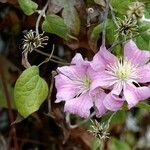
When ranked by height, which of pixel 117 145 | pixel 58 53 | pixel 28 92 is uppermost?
pixel 28 92

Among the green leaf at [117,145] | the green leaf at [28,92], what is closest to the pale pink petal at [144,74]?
the green leaf at [28,92]

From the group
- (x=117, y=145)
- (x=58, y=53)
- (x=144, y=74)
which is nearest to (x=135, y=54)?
(x=144, y=74)

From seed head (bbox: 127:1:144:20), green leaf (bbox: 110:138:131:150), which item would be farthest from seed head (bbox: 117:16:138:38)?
green leaf (bbox: 110:138:131:150)

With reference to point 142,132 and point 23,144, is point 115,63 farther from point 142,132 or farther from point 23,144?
point 142,132

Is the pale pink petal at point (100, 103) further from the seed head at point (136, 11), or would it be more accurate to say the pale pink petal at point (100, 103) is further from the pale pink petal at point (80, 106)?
the seed head at point (136, 11)

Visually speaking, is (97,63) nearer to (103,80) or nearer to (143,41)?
(103,80)

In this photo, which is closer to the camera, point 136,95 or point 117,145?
point 136,95

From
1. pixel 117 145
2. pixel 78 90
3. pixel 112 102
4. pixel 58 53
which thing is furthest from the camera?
pixel 117 145

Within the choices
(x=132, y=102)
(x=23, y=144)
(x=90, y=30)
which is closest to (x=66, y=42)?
(x=90, y=30)
